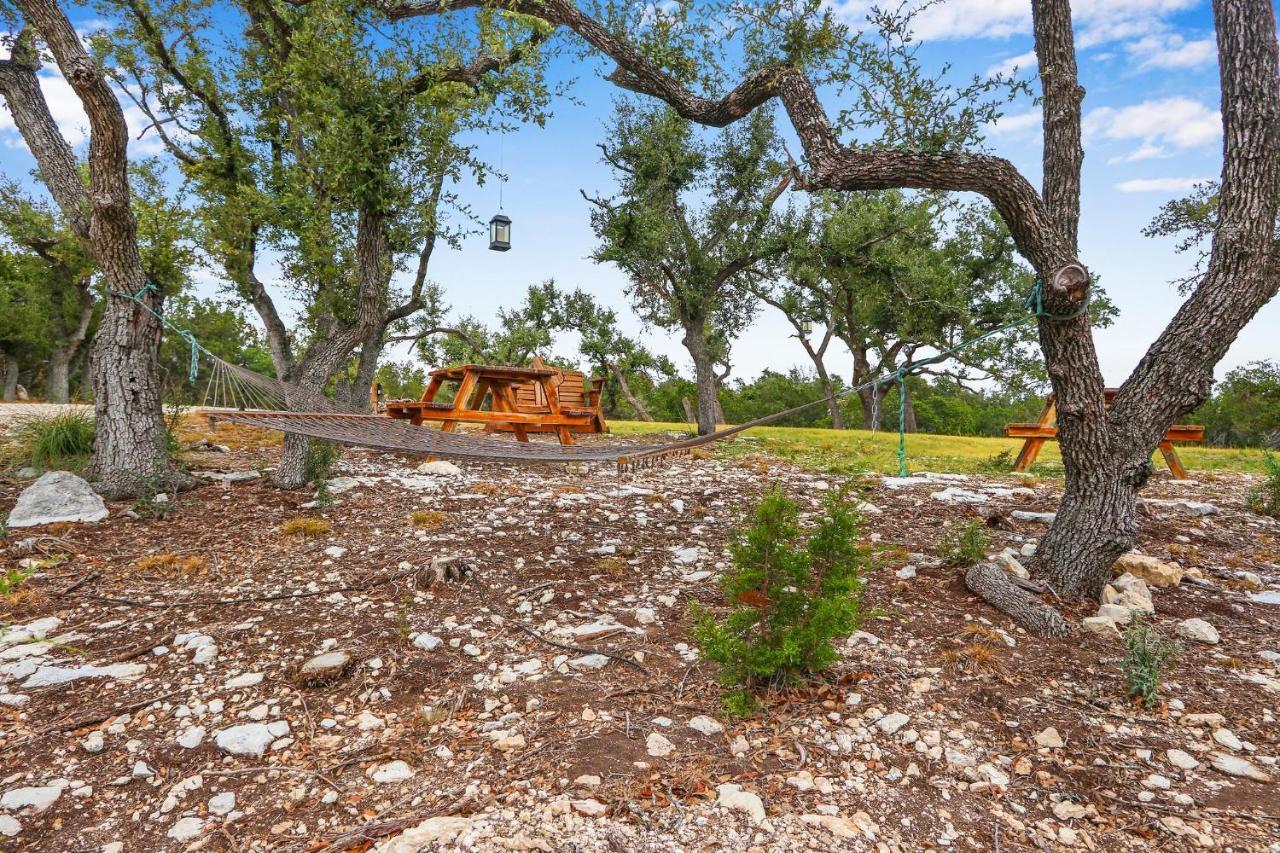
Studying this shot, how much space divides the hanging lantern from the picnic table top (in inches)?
119

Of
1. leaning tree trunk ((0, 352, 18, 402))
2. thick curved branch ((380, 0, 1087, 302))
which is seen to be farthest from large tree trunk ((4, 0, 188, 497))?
leaning tree trunk ((0, 352, 18, 402))

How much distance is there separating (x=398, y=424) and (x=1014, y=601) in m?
4.64

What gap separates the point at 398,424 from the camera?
5.50 metres

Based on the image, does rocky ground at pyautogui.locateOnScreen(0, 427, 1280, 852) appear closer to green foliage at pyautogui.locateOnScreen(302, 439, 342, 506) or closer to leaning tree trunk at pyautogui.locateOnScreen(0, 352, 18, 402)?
green foliage at pyautogui.locateOnScreen(302, 439, 342, 506)

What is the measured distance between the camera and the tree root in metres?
3.19

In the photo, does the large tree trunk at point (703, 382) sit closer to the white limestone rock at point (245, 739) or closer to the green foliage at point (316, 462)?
the green foliage at point (316, 462)

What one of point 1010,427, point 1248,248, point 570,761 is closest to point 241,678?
point 570,761

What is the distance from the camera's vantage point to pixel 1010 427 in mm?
8062

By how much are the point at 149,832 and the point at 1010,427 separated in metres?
8.73

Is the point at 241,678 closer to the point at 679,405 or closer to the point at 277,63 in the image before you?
the point at 277,63

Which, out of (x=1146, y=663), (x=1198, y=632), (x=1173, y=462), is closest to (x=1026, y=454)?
(x=1173, y=462)

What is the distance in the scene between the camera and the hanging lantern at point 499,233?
1029 centimetres

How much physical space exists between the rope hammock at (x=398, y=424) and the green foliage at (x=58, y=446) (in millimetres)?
1656

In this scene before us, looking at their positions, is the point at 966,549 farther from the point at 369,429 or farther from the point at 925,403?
the point at 925,403
